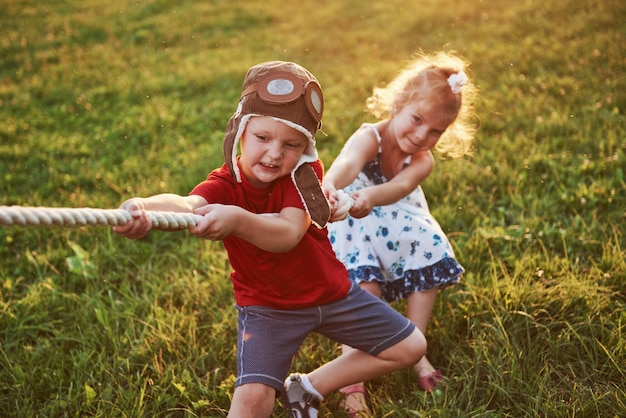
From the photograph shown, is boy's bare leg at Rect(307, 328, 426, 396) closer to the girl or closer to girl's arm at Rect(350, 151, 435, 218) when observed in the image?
the girl

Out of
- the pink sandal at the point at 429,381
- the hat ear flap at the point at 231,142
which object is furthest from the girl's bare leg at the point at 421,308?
the hat ear flap at the point at 231,142

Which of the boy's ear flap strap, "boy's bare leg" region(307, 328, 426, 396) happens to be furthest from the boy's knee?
the boy's ear flap strap

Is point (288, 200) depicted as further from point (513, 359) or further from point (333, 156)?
point (333, 156)

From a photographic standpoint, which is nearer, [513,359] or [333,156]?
[513,359]

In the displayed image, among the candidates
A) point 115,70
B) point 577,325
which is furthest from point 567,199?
point 115,70

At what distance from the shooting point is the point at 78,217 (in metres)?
1.44

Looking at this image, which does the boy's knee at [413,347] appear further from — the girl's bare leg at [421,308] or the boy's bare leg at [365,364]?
the girl's bare leg at [421,308]

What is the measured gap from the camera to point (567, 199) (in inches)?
156

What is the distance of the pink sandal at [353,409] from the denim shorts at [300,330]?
28 cm

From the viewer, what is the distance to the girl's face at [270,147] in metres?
2.03

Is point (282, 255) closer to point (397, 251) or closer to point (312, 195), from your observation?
point (312, 195)

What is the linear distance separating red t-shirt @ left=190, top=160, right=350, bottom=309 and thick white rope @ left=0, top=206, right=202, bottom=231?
496 millimetres

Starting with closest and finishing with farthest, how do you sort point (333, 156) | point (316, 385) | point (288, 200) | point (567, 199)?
point (288, 200) → point (316, 385) → point (567, 199) → point (333, 156)

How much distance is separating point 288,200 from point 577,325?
1.63 m
